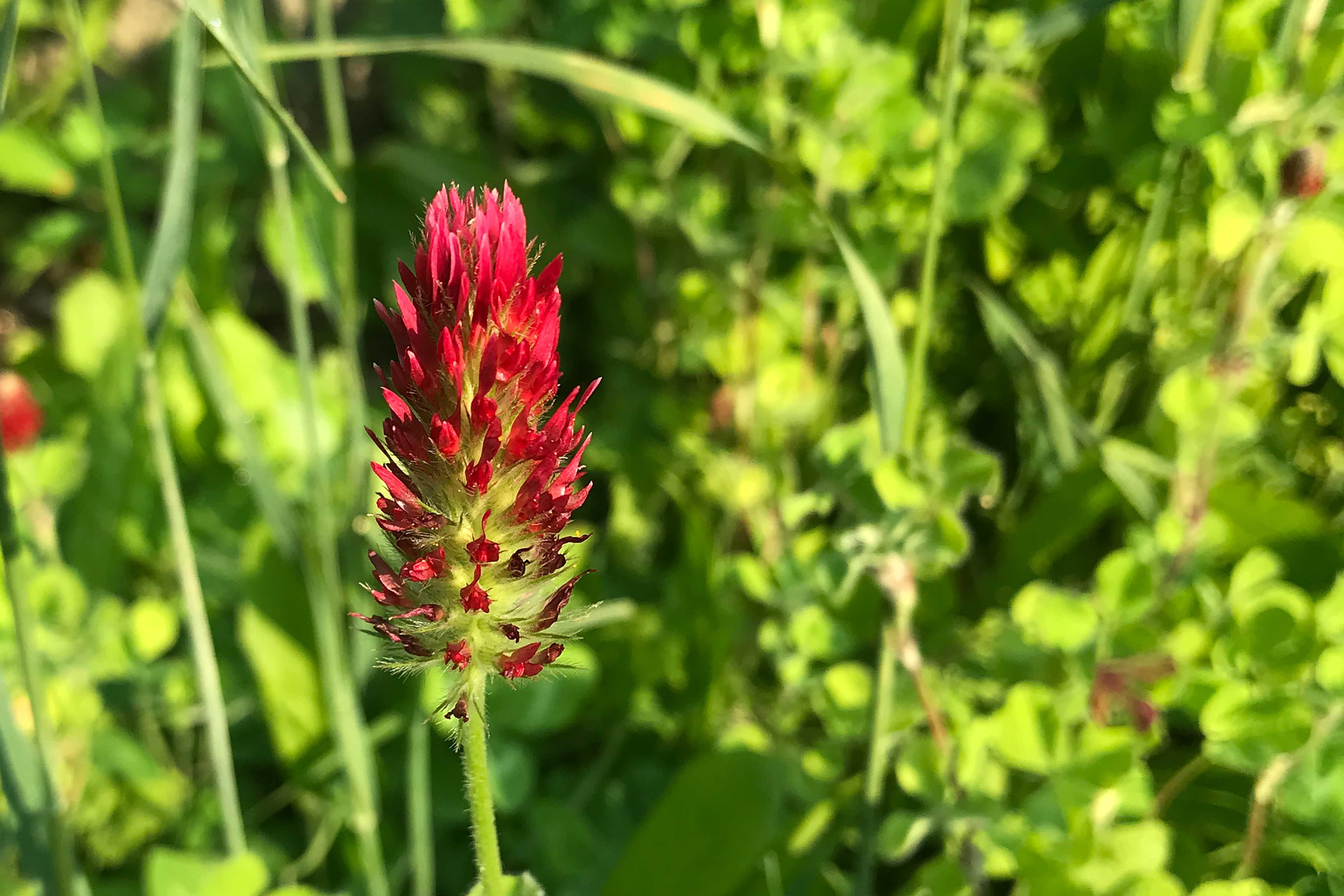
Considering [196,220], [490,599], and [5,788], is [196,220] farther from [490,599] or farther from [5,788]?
[490,599]

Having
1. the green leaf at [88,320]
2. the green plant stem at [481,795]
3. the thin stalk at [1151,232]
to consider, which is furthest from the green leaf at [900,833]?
the green leaf at [88,320]

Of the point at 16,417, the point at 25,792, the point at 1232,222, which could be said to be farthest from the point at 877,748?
the point at 16,417

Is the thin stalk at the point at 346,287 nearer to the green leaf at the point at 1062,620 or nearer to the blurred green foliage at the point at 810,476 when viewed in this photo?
the blurred green foliage at the point at 810,476

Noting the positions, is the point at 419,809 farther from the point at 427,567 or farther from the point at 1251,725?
the point at 1251,725

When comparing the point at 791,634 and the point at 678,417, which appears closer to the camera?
the point at 791,634

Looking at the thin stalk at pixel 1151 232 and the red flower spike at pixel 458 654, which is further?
the thin stalk at pixel 1151 232

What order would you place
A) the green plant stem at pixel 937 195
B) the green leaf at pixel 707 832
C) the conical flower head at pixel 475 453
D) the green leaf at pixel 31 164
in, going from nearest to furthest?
the conical flower head at pixel 475 453, the green plant stem at pixel 937 195, the green leaf at pixel 707 832, the green leaf at pixel 31 164

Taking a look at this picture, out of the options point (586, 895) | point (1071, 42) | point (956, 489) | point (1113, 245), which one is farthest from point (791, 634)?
point (1071, 42)

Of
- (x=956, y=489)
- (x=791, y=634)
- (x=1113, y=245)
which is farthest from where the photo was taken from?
(x=1113, y=245)

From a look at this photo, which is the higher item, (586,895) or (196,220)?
(196,220)
